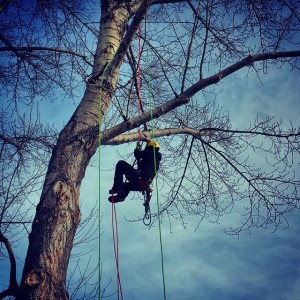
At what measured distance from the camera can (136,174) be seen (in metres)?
4.22

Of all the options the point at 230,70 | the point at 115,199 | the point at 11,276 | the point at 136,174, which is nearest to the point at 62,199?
the point at 11,276

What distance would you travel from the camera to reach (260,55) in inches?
141

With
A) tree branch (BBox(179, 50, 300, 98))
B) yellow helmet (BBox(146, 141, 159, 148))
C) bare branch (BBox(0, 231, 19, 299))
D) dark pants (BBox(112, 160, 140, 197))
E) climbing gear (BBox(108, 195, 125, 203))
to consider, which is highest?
tree branch (BBox(179, 50, 300, 98))

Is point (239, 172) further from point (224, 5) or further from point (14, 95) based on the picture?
point (14, 95)

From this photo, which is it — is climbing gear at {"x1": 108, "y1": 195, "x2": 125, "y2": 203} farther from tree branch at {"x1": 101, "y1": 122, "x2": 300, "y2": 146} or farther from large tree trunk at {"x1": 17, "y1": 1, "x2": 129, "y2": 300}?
large tree trunk at {"x1": 17, "y1": 1, "x2": 129, "y2": 300}

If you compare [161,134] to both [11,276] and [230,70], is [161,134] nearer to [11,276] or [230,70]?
[230,70]

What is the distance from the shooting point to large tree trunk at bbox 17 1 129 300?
232 cm

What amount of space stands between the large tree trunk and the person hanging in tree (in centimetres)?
100

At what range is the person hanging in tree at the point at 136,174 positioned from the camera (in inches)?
163

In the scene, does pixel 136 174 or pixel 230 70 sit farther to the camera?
pixel 136 174

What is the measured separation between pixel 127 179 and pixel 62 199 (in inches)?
64.8

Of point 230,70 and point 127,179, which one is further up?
point 230,70

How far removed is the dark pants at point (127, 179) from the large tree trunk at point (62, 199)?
3.64 feet

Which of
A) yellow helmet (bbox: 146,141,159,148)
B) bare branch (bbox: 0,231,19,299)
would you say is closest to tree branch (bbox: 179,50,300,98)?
yellow helmet (bbox: 146,141,159,148)
